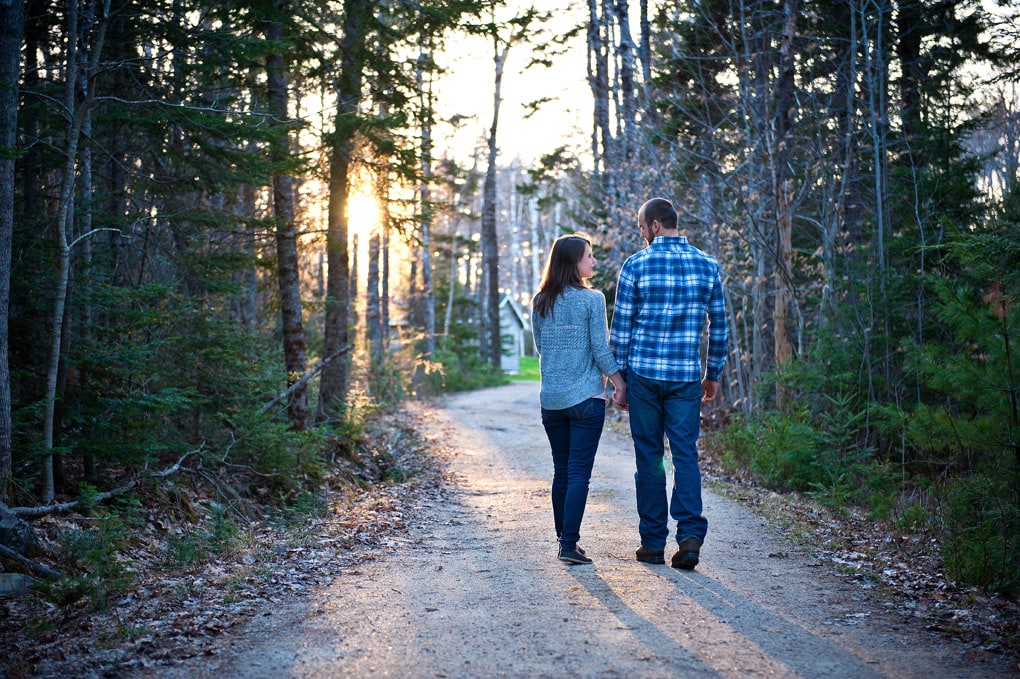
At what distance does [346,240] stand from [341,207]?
0.51m

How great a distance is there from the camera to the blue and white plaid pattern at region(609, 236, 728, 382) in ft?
18.8

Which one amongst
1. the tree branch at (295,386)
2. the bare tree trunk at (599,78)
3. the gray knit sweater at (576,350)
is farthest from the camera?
the bare tree trunk at (599,78)

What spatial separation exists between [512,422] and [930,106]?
456 inches

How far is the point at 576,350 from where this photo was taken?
588cm

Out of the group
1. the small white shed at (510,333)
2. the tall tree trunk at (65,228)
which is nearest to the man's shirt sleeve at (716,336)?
the tall tree trunk at (65,228)

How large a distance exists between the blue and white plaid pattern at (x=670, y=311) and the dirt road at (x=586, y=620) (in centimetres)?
137

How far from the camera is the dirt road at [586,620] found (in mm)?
3938

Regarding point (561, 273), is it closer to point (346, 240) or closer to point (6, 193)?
point (6, 193)

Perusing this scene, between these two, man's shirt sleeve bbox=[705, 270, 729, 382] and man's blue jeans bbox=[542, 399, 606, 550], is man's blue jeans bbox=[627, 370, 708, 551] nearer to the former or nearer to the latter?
man's shirt sleeve bbox=[705, 270, 729, 382]

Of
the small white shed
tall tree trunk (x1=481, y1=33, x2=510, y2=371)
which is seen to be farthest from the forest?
the small white shed

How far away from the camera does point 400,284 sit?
4384 cm

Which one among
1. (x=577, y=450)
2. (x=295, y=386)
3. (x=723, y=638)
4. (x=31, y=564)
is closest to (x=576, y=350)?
(x=577, y=450)

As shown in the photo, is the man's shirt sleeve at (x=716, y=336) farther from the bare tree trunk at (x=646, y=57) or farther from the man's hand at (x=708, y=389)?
the bare tree trunk at (x=646, y=57)

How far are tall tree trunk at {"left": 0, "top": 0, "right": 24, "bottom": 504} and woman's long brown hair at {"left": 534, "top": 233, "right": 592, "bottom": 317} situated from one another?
394cm
